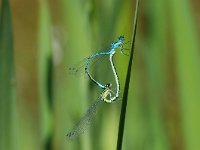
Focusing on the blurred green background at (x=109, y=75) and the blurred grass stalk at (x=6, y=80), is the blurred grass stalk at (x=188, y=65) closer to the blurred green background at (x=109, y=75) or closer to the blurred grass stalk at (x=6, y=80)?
the blurred green background at (x=109, y=75)

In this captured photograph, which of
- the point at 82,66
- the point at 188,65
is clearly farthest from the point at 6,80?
the point at 188,65

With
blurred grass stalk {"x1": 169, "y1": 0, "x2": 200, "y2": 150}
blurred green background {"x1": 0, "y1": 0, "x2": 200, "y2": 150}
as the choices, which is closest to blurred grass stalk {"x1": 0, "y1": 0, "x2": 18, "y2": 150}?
blurred green background {"x1": 0, "y1": 0, "x2": 200, "y2": 150}

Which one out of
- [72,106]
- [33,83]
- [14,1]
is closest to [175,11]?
[72,106]

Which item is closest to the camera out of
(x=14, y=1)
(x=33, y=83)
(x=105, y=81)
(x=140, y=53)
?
(x=105, y=81)

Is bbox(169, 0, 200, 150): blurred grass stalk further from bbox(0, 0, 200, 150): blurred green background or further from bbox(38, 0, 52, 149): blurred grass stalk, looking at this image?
bbox(38, 0, 52, 149): blurred grass stalk

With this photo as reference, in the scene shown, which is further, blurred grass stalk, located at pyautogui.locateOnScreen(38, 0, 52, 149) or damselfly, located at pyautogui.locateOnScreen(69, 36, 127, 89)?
blurred grass stalk, located at pyautogui.locateOnScreen(38, 0, 52, 149)

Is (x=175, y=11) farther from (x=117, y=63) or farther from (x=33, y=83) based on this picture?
(x=33, y=83)

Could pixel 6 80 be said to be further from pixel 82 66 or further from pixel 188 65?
pixel 188 65
